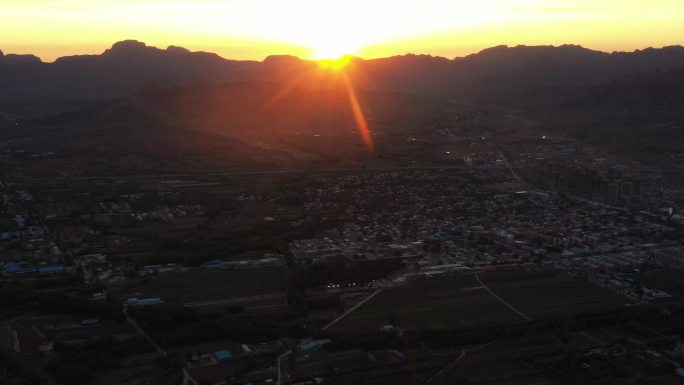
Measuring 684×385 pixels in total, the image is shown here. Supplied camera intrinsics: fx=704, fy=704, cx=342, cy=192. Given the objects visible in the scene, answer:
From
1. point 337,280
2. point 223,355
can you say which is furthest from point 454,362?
point 337,280

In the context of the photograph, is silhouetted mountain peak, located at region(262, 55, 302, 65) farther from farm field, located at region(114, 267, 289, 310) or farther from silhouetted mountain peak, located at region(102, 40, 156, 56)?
farm field, located at region(114, 267, 289, 310)

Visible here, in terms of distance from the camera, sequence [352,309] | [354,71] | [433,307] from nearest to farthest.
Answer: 1. [352,309]
2. [433,307]
3. [354,71]

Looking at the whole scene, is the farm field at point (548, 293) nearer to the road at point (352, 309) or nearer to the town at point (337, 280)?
the town at point (337, 280)

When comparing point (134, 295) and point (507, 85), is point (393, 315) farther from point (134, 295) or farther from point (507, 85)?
point (507, 85)

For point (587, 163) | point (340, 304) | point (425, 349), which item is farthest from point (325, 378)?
point (587, 163)

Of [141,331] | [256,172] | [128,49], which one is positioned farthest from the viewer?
[128,49]

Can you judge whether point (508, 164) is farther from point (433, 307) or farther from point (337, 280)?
point (433, 307)
